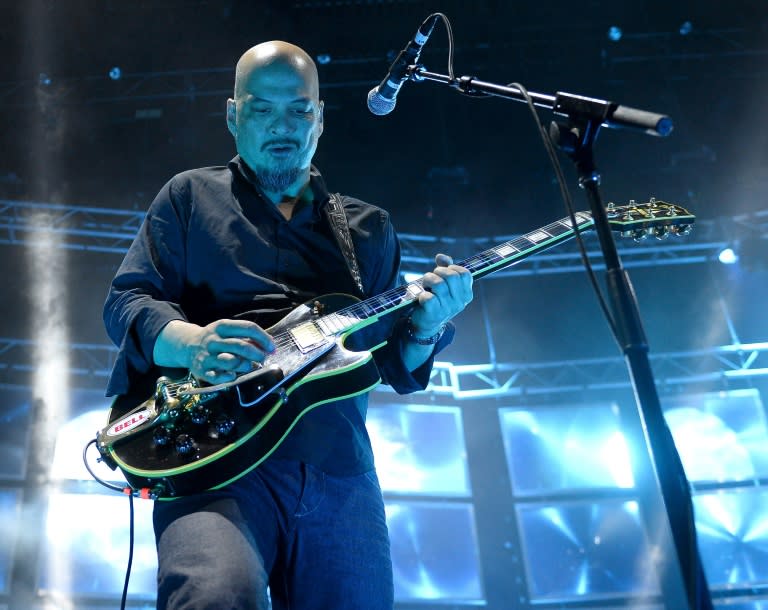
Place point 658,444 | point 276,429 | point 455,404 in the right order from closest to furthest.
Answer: point 658,444 < point 276,429 < point 455,404

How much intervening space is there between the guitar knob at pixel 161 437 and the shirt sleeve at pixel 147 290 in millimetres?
238

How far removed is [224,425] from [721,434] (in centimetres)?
788

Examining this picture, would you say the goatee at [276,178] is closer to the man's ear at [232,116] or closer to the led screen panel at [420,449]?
the man's ear at [232,116]

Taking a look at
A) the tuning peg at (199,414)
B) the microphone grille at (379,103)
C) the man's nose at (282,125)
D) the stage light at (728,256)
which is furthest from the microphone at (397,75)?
the stage light at (728,256)

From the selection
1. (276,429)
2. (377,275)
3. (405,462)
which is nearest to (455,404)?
(405,462)

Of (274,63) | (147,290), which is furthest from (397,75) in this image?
(147,290)

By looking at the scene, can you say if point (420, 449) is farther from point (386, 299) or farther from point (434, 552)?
point (386, 299)

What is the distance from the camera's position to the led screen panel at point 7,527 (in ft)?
21.8

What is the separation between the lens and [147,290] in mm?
2502

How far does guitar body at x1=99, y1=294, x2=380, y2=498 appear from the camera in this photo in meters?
2.11

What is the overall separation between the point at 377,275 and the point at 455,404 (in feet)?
19.4

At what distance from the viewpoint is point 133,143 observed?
27.0 feet

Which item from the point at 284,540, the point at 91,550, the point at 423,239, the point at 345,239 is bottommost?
the point at 284,540

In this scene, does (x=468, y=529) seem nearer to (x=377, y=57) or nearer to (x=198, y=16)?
(x=377, y=57)
